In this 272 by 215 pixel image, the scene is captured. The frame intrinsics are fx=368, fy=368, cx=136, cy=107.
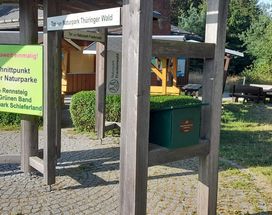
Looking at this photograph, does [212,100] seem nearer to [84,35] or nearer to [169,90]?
[84,35]

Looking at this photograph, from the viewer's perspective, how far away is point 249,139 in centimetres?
959

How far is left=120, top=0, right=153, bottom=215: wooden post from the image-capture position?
118 inches

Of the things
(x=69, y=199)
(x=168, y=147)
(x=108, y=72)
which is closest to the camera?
(x=168, y=147)

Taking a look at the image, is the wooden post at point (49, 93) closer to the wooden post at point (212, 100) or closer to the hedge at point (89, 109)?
the wooden post at point (212, 100)

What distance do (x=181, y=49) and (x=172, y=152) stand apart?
3.25 ft

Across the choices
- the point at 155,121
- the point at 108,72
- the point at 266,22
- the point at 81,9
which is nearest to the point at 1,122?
the point at 108,72

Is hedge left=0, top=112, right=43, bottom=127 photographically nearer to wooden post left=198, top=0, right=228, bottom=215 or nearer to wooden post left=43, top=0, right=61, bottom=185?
wooden post left=43, top=0, right=61, bottom=185

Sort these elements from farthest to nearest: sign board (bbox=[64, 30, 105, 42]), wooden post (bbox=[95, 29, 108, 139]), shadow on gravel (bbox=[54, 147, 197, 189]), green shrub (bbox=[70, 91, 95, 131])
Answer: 1. green shrub (bbox=[70, 91, 95, 131])
2. wooden post (bbox=[95, 29, 108, 139])
3. sign board (bbox=[64, 30, 105, 42])
4. shadow on gravel (bbox=[54, 147, 197, 189])

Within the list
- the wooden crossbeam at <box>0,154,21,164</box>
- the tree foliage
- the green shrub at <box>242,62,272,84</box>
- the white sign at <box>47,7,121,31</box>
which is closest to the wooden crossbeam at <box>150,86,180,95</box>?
the wooden crossbeam at <box>0,154,21,164</box>

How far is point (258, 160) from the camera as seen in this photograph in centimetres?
748

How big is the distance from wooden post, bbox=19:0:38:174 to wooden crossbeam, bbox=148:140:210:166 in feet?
9.40

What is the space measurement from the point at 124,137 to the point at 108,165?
138 inches

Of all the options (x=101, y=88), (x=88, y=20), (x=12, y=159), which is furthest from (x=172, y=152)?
(x=101, y=88)

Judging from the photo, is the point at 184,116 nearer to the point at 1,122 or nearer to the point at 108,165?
the point at 108,165
